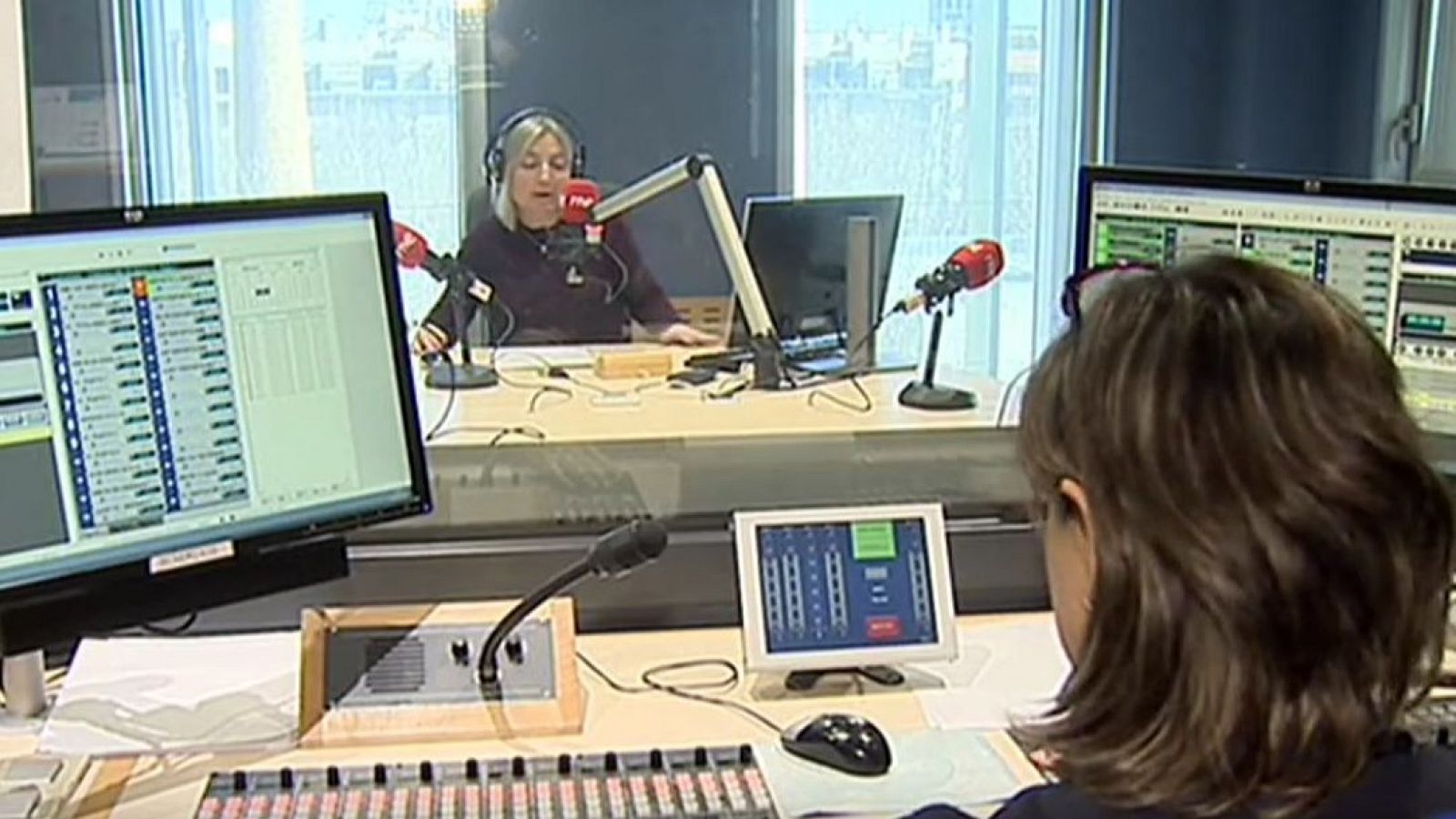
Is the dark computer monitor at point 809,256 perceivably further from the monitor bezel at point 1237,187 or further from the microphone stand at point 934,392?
the monitor bezel at point 1237,187

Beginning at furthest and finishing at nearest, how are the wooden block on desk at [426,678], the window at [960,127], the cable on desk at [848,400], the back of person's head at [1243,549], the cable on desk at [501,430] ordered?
the window at [960,127] < the cable on desk at [848,400] < the cable on desk at [501,430] < the wooden block on desk at [426,678] < the back of person's head at [1243,549]

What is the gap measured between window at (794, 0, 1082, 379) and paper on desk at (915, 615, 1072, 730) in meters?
3.34

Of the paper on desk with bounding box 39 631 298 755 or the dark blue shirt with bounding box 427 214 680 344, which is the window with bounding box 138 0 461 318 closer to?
the dark blue shirt with bounding box 427 214 680 344

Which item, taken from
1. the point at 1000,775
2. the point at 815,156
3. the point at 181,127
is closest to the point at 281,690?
the point at 1000,775

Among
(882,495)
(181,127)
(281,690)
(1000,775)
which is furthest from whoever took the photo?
(181,127)

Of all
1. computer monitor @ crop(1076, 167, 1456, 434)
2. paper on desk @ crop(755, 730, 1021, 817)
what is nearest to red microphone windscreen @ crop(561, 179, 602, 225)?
computer monitor @ crop(1076, 167, 1456, 434)

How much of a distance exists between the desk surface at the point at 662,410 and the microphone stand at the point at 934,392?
0.08ft

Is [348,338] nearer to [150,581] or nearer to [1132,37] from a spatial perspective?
[150,581]

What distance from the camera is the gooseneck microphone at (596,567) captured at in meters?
1.59

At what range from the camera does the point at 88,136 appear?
4137 mm

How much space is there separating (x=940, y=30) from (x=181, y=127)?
226 centimetres

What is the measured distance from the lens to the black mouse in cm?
144

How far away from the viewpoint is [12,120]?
1.83 metres

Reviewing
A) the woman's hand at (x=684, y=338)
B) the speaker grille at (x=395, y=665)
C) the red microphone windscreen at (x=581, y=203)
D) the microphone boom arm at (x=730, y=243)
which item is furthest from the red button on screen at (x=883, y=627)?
the woman's hand at (x=684, y=338)
